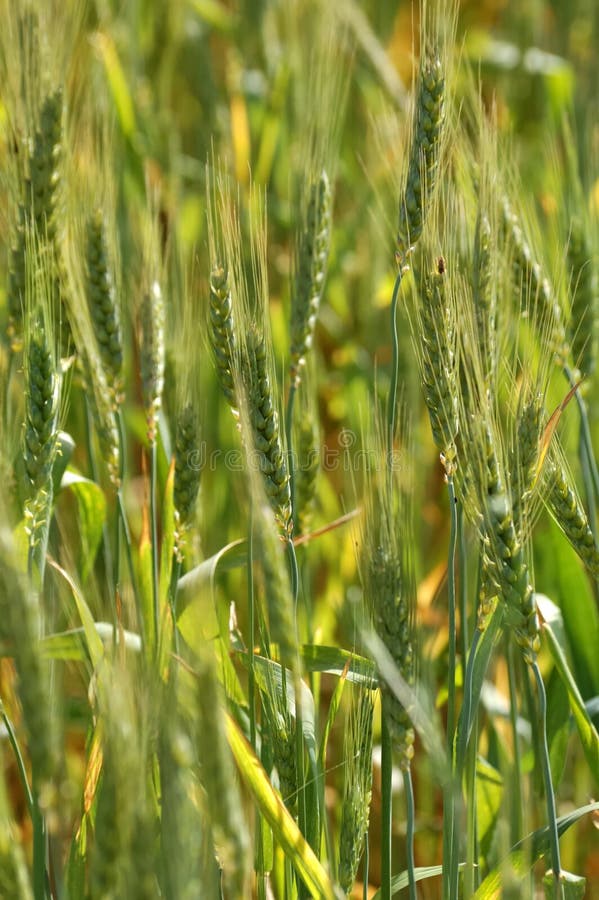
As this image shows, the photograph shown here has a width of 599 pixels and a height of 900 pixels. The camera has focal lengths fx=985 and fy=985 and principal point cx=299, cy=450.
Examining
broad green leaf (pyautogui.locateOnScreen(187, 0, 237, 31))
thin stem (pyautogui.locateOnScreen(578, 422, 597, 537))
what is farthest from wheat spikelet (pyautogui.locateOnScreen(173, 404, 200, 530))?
broad green leaf (pyautogui.locateOnScreen(187, 0, 237, 31))

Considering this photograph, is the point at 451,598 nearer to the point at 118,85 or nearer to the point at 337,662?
the point at 337,662

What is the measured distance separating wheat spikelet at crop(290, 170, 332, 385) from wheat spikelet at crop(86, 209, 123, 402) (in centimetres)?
14

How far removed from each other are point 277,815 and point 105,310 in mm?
423

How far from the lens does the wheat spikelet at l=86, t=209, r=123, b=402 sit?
81cm

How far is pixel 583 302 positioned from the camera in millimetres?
929

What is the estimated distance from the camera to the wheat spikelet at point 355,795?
2.02 feet

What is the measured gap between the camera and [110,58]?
143cm

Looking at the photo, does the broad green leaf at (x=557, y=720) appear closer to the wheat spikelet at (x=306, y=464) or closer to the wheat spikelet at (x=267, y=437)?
the wheat spikelet at (x=306, y=464)

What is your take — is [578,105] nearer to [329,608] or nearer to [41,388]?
[329,608]

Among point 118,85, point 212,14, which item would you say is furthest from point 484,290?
point 212,14

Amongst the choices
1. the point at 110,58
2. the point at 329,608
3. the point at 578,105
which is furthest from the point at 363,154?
the point at 329,608

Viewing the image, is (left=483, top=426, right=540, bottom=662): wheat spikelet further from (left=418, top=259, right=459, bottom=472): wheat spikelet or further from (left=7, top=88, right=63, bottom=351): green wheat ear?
(left=7, top=88, right=63, bottom=351): green wheat ear

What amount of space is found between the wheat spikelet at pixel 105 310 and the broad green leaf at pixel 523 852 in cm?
46

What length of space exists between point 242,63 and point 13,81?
2.89ft
